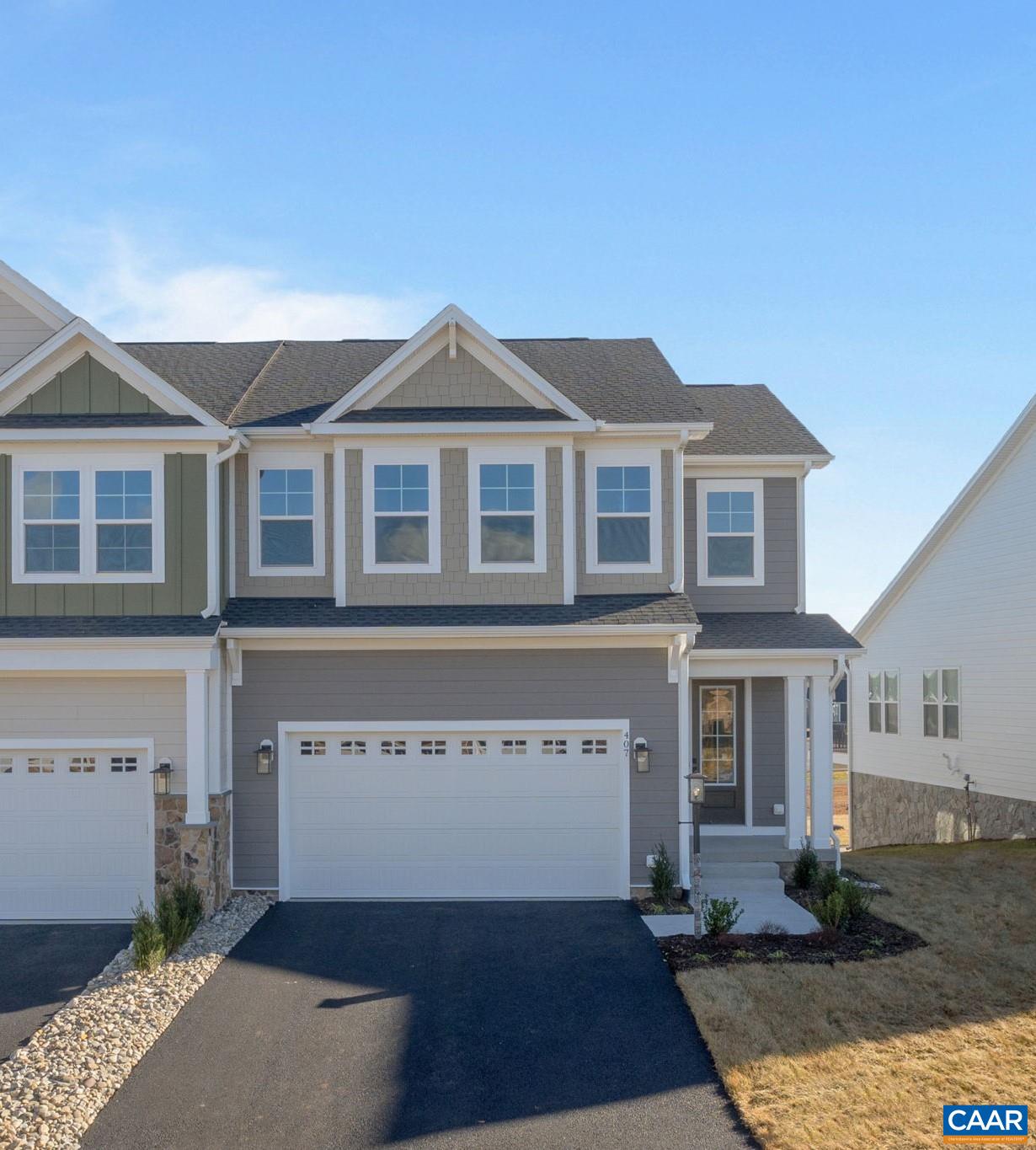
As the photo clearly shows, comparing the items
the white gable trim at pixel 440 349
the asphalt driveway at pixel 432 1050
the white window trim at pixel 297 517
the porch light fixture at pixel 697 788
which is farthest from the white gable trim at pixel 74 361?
the porch light fixture at pixel 697 788

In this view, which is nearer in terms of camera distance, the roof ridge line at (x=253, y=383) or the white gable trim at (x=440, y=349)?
the white gable trim at (x=440, y=349)

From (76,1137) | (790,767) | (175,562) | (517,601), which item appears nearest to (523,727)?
(517,601)

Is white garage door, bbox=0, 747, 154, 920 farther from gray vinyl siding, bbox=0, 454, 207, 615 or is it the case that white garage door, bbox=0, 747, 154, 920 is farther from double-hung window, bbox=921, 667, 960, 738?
double-hung window, bbox=921, 667, 960, 738

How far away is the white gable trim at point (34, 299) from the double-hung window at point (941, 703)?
16.9 meters

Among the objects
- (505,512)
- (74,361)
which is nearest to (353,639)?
(505,512)

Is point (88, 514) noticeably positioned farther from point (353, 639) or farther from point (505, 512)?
point (505, 512)

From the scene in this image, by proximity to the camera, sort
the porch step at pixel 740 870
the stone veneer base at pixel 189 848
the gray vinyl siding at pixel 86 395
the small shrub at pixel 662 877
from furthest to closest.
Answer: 1. the porch step at pixel 740 870
2. the gray vinyl siding at pixel 86 395
3. the small shrub at pixel 662 877
4. the stone veneer base at pixel 189 848

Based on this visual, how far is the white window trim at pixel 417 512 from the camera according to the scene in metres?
12.7

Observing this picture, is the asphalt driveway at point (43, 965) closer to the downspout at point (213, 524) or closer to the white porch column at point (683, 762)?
the downspout at point (213, 524)

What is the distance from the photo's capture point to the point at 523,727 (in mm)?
12469

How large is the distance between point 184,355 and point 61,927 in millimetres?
8625

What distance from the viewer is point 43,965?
10.2 m

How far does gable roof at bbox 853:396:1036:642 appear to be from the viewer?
17.5 meters

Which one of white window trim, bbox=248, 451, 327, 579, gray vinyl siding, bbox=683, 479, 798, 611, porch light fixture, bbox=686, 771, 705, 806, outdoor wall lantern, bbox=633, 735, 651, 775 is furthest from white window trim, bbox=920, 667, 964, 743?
white window trim, bbox=248, 451, 327, 579
